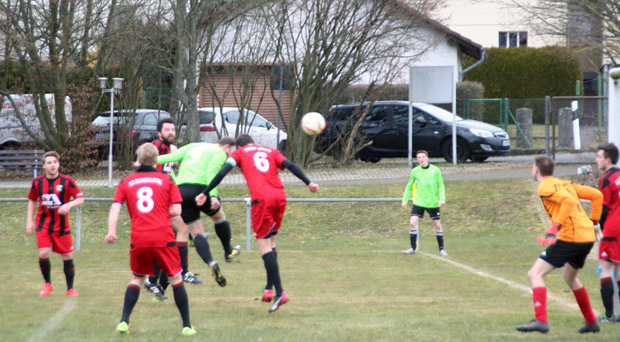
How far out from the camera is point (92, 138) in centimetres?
2139

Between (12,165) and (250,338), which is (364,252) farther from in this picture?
(12,165)

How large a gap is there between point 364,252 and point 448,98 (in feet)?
31.6

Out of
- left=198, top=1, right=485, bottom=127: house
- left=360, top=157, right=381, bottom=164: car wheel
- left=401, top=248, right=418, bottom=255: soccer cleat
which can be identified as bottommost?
left=401, top=248, right=418, bottom=255: soccer cleat

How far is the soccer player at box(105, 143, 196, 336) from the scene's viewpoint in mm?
6551

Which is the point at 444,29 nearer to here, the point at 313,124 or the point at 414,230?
the point at 414,230

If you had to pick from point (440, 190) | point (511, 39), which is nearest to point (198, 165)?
point (440, 190)

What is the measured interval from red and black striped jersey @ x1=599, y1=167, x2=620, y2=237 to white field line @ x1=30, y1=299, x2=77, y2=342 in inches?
208

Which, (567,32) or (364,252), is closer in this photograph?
(364,252)

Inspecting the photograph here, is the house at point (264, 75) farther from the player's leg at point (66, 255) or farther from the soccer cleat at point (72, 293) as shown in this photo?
the soccer cleat at point (72, 293)

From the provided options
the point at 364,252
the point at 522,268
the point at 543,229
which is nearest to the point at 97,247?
the point at 364,252

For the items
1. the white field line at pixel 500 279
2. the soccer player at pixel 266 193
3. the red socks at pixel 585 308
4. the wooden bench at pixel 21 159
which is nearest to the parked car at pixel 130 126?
the wooden bench at pixel 21 159

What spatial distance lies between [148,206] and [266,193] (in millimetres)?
1593

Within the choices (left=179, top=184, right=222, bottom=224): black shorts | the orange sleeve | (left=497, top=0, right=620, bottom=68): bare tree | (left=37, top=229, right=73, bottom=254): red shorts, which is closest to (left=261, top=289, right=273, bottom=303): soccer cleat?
(left=179, top=184, right=222, bottom=224): black shorts

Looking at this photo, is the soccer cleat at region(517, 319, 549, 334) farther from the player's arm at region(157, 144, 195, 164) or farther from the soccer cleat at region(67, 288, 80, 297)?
the soccer cleat at region(67, 288, 80, 297)
